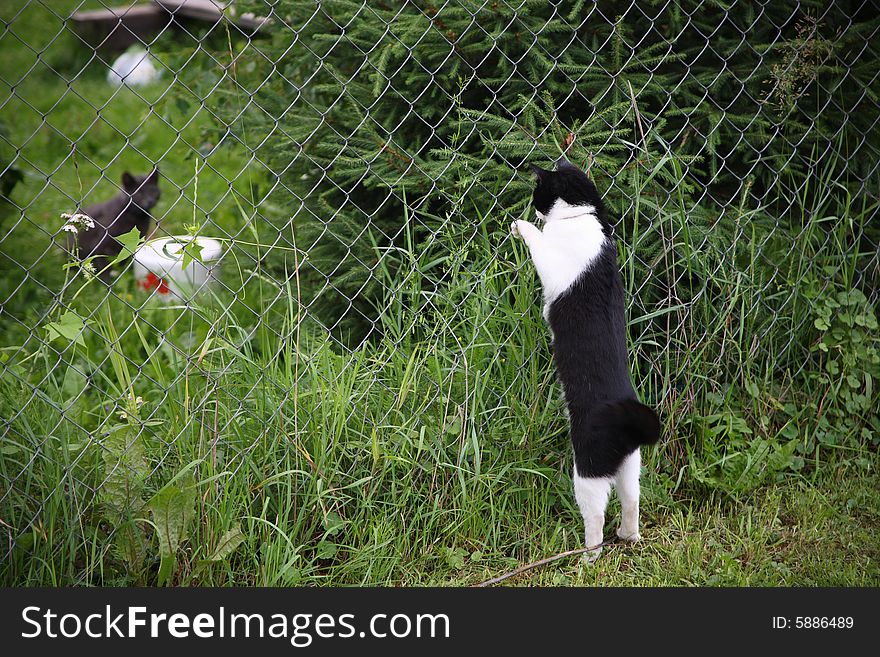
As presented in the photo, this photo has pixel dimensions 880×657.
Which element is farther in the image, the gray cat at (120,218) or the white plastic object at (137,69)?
the white plastic object at (137,69)

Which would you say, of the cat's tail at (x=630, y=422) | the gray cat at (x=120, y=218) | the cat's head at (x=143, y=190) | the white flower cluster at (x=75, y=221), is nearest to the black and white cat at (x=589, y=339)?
the cat's tail at (x=630, y=422)

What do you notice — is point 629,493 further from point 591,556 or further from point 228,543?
point 228,543

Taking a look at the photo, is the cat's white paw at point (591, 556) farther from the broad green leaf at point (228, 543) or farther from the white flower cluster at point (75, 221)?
the white flower cluster at point (75, 221)

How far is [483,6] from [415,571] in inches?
71.4

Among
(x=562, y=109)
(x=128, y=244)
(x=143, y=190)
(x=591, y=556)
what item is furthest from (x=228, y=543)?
(x=143, y=190)

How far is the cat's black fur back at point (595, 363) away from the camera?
2.33 metres

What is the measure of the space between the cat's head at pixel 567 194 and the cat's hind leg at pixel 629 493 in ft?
2.38

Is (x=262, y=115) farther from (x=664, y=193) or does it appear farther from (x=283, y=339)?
(x=664, y=193)

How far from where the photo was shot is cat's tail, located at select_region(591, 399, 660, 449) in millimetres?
2305

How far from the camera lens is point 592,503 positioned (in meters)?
2.44

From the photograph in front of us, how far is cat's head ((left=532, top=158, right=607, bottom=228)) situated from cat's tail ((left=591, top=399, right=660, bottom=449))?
1.89 feet

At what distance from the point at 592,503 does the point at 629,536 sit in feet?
0.86

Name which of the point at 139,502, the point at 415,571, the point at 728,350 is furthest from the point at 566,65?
the point at 139,502

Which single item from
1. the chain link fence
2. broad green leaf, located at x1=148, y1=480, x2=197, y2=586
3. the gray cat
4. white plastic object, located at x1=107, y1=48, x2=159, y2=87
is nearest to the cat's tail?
the chain link fence
